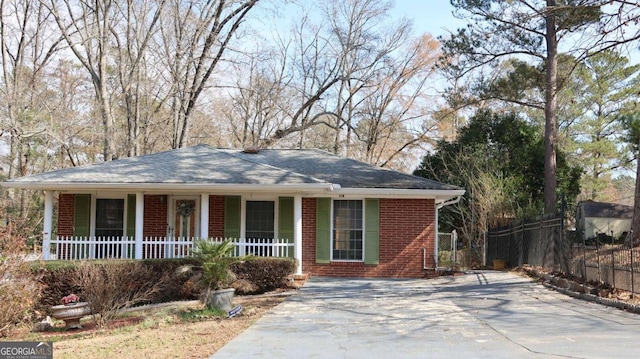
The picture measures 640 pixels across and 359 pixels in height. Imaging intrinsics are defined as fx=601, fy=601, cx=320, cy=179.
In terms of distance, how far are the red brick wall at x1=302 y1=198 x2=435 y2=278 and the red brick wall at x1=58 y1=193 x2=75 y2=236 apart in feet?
21.8

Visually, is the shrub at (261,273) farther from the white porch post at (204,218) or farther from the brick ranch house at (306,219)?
the brick ranch house at (306,219)

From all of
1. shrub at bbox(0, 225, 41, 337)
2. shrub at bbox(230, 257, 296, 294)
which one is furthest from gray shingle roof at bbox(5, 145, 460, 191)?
shrub at bbox(0, 225, 41, 337)

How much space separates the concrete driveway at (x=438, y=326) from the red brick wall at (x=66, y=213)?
7690 mm

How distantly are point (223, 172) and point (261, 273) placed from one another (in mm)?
3276

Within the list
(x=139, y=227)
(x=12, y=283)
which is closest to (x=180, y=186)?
(x=139, y=227)

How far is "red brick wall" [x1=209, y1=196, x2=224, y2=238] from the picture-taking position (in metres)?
17.3

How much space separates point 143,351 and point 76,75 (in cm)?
3141

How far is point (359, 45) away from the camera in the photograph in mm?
36125

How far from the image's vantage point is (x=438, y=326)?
9531mm

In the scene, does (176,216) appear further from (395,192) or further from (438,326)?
(438,326)

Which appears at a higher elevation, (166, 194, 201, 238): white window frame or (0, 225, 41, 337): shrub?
(166, 194, 201, 238): white window frame

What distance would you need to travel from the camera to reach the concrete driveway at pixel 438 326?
25.1 feet

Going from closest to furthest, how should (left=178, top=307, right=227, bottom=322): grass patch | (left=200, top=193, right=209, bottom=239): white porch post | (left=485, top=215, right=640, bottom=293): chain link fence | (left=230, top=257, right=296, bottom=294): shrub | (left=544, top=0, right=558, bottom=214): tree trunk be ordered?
(left=178, top=307, right=227, bottom=322): grass patch < (left=485, top=215, right=640, bottom=293): chain link fence < (left=230, top=257, right=296, bottom=294): shrub < (left=200, top=193, right=209, bottom=239): white porch post < (left=544, top=0, right=558, bottom=214): tree trunk

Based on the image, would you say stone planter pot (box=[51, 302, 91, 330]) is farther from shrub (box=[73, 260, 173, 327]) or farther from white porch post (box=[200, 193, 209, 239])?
white porch post (box=[200, 193, 209, 239])
